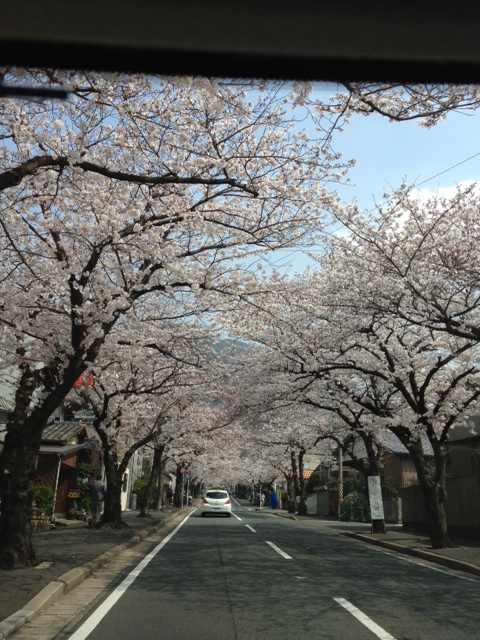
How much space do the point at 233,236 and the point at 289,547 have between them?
30.6 ft

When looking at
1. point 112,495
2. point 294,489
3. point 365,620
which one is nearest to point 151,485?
point 112,495

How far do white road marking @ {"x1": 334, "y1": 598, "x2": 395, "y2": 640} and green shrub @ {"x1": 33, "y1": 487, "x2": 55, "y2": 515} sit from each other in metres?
15.7

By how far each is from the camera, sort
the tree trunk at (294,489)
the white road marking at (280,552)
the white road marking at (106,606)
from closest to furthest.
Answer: the white road marking at (106,606)
the white road marking at (280,552)
the tree trunk at (294,489)

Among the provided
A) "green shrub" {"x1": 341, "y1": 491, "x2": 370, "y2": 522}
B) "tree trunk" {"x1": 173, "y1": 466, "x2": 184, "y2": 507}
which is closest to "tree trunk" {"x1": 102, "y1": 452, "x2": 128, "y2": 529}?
"green shrub" {"x1": 341, "y1": 491, "x2": 370, "y2": 522}

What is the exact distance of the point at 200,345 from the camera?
18.7 meters

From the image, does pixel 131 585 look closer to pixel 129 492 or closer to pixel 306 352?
pixel 306 352

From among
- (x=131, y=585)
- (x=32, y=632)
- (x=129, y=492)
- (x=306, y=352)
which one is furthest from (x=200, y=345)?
(x=129, y=492)

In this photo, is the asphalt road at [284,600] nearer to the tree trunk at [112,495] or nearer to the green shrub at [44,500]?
the tree trunk at [112,495]

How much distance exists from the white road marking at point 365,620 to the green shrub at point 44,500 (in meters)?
15.7

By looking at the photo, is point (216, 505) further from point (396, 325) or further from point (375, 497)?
point (396, 325)

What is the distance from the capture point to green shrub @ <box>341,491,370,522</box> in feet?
112

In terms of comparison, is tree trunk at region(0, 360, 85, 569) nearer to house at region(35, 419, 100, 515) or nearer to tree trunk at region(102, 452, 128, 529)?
tree trunk at region(102, 452, 128, 529)

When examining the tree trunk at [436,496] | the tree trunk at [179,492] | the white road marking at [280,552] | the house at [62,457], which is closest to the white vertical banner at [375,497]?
the tree trunk at [436,496]

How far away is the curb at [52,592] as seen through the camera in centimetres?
641
